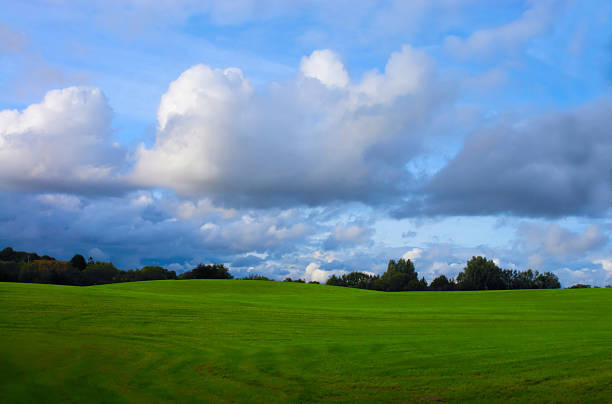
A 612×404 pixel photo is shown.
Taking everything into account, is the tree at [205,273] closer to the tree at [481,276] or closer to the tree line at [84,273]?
the tree line at [84,273]

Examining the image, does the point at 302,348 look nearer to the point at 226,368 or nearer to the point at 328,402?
the point at 226,368

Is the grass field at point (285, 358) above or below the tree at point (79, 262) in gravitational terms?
below

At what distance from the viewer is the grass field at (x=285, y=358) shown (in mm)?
11633

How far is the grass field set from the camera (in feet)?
38.2

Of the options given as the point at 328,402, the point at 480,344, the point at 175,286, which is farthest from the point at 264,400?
the point at 175,286

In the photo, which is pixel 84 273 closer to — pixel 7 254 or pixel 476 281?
pixel 7 254

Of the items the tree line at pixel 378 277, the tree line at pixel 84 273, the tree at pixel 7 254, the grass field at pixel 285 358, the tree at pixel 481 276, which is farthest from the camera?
the tree at pixel 7 254

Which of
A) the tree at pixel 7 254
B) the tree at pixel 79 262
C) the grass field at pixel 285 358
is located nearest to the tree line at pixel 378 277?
the tree at pixel 79 262

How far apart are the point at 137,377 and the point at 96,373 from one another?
124 cm

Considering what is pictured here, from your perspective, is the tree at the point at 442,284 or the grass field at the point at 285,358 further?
the tree at the point at 442,284

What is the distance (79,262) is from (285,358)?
11867 cm

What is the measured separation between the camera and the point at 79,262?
4732 inches

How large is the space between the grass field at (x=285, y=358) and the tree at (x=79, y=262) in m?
100

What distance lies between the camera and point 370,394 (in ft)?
37.9
